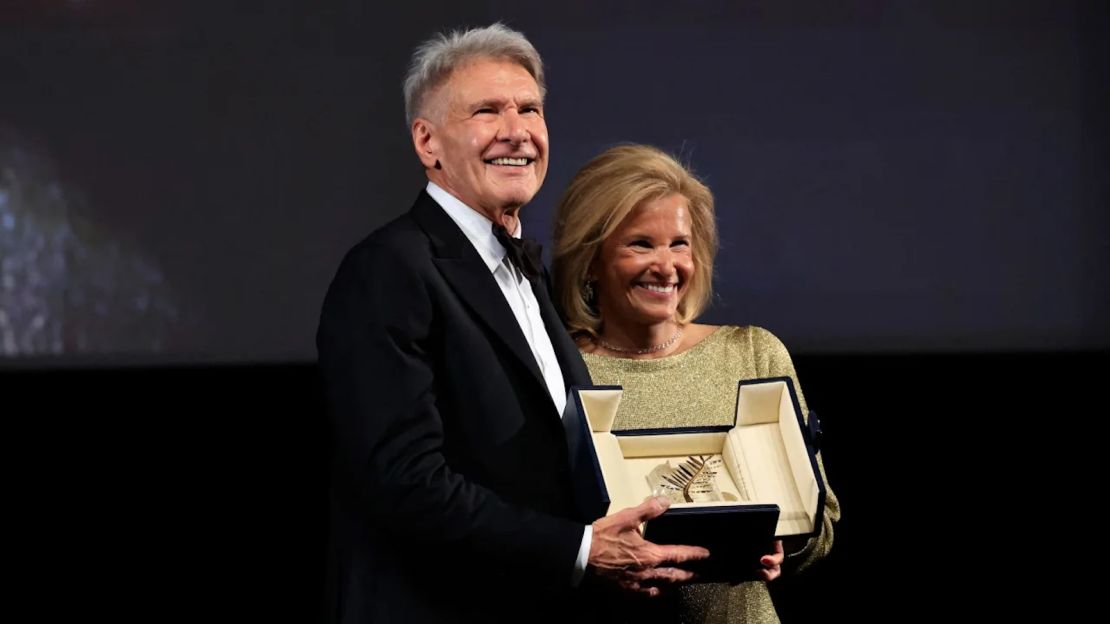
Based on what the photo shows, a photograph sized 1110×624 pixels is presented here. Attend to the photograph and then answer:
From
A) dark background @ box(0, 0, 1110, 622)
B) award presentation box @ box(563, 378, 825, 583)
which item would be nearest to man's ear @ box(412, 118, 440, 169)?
award presentation box @ box(563, 378, 825, 583)

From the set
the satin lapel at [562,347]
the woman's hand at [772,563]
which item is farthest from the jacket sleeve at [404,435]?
the woman's hand at [772,563]

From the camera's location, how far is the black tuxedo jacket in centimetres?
177

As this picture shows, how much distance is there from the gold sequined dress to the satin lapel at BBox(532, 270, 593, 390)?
1.35ft

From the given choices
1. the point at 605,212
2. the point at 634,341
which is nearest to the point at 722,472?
the point at 634,341

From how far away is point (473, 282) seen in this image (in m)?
1.88

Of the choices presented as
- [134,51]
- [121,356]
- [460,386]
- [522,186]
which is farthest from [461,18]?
[460,386]

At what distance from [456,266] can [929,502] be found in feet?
6.88

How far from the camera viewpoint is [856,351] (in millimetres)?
3656

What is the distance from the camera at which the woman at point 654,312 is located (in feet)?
8.11

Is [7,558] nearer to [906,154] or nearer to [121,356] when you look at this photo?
[121,356]

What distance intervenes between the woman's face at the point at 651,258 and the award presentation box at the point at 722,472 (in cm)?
34

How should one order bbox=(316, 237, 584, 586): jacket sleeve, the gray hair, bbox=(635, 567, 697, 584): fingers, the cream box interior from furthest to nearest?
the cream box interior
the gray hair
bbox=(635, 567, 697, 584): fingers
bbox=(316, 237, 584, 586): jacket sleeve

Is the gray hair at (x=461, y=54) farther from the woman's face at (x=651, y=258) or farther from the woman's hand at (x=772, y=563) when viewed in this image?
the woman's hand at (x=772, y=563)

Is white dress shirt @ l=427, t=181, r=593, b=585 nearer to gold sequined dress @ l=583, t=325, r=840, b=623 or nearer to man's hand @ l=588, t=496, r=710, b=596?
man's hand @ l=588, t=496, r=710, b=596
